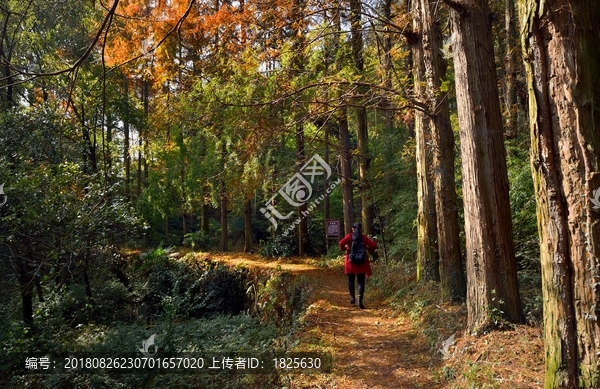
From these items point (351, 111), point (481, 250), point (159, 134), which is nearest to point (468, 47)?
point (481, 250)

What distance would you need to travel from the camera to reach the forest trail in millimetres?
4824

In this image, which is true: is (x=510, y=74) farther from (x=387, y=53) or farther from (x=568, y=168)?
(x=568, y=168)

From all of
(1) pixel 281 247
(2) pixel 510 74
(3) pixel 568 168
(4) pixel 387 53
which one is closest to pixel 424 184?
(4) pixel 387 53

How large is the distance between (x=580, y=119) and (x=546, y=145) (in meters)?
0.25

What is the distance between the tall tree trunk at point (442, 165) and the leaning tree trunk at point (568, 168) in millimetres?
3709

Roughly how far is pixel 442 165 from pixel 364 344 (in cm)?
310

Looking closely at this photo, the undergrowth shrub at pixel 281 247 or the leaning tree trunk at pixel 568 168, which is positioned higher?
the leaning tree trunk at pixel 568 168

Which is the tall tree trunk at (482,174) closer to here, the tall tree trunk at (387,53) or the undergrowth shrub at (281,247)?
the tall tree trunk at (387,53)

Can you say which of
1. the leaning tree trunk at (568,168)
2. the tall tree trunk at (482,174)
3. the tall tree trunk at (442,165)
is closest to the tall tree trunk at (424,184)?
the tall tree trunk at (442,165)

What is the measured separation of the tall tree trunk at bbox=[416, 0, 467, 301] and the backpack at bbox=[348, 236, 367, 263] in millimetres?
1469

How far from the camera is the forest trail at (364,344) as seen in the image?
4824mm

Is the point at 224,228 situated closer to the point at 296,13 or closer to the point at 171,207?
the point at 171,207

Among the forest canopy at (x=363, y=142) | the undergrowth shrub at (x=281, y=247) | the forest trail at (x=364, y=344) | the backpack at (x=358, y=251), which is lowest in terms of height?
the forest trail at (x=364, y=344)

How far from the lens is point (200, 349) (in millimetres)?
7348
